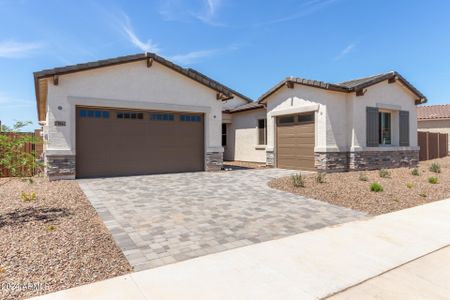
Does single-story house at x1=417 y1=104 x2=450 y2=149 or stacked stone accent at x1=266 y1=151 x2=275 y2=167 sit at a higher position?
single-story house at x1=417 y1=104 x2=450 y2=149

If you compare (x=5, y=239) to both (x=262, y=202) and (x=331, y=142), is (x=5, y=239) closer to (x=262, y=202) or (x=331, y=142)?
(x=262, y=202)

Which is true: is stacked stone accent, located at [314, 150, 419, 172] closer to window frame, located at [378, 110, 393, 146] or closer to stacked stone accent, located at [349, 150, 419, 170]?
stacked stone accent, located at [349, 150, 419, 170]

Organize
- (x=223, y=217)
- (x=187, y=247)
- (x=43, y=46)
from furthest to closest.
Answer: (x=43, y=46) < (x=223, y=217) < (x=187, y=247)

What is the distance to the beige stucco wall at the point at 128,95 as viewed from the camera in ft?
35.4

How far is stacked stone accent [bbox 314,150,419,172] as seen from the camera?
13297 millimetres

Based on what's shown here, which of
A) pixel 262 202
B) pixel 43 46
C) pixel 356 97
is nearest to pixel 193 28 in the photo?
pixel 43 46

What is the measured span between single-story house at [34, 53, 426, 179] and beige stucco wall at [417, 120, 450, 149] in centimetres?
1427

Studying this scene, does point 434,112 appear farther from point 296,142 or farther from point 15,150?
point 15,150

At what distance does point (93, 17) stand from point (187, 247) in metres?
10.2

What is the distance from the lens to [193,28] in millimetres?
13688

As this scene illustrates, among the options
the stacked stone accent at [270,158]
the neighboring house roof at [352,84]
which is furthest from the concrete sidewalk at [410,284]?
the stacked stone accent at [270,158]

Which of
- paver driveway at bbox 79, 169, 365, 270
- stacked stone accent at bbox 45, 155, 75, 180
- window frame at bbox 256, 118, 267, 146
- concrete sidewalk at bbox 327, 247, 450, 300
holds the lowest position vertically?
concrete sidewalk at bbox 327, 247, 450, 300

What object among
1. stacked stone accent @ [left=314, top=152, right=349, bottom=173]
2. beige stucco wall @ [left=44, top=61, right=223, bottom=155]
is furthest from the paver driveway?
stacked stone accent @ [left=314, top=152, right=349, bottom=173]

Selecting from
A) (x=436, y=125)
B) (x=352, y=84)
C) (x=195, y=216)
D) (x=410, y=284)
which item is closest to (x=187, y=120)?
(x=195, y=216)
